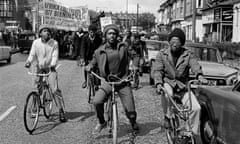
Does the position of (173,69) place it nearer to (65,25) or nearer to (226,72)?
(226,72)

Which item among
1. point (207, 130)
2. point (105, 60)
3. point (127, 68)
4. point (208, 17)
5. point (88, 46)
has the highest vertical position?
point (208, 17)

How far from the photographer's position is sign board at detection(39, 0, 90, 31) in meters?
23.5

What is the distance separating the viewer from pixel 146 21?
420ft

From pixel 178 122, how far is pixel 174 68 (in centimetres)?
Answer: 82

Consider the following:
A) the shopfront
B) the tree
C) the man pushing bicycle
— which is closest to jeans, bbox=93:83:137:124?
the man pushing bicycle

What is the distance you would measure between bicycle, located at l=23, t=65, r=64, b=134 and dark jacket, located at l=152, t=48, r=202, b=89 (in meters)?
2.42

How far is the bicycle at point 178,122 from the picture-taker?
496 cm

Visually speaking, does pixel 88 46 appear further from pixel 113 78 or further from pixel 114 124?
pixel 114 124

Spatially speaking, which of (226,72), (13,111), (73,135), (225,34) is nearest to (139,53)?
(226,72)

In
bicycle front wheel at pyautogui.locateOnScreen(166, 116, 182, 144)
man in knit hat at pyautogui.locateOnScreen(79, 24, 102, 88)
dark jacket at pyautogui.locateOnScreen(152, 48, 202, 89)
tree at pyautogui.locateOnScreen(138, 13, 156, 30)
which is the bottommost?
bicycle front wheel at pyautogui.locateOnScreen(166, 116, 182, 144)

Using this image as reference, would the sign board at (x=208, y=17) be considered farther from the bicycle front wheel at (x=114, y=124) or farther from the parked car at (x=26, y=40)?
the bicycle front wheel at (x=114, y=124)

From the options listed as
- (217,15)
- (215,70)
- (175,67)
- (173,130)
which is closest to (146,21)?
(217,15)

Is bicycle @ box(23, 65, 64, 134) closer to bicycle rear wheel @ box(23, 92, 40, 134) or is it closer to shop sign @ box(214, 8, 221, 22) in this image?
bicycle rear wheel @ box(23, 92, 40, 134)

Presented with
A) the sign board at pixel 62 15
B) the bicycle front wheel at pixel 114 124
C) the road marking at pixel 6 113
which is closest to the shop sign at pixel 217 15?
the sign board at pixel 62 15
